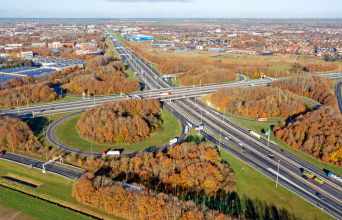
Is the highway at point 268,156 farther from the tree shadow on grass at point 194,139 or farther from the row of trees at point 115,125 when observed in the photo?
the row of trees at point 115,125

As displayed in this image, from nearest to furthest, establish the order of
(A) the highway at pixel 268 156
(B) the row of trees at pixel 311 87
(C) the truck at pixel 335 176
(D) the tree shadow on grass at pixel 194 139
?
(A) the highway at pixel 268 156
(C) the truck at pixel 335 176
(D) the tree shadow on grass at pixel 194 139
(B) the row of trees at pixel 311 87

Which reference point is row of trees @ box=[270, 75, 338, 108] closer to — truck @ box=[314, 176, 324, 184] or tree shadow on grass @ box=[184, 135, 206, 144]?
truck @ box=[314, 176, 324, 184]

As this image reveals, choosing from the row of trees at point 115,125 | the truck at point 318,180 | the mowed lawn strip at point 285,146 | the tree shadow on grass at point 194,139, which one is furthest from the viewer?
the row of trees at point 115,125

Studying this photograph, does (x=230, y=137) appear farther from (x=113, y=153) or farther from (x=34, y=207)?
(x=34, y=207)

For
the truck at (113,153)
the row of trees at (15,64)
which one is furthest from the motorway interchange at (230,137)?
the row of trees at (15,64)

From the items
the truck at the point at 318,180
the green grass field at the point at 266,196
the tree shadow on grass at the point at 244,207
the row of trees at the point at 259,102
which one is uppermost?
the row of trees at the point at 259,102

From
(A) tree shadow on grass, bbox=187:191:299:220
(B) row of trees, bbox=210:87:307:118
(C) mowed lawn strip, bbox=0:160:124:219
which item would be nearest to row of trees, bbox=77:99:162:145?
(C) mowed lawn strip, bbox=0:160:124:219

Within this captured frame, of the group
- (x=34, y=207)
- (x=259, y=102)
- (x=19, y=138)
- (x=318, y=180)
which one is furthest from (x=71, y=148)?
(x=259, y=102)

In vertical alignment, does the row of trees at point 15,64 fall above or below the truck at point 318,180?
above
